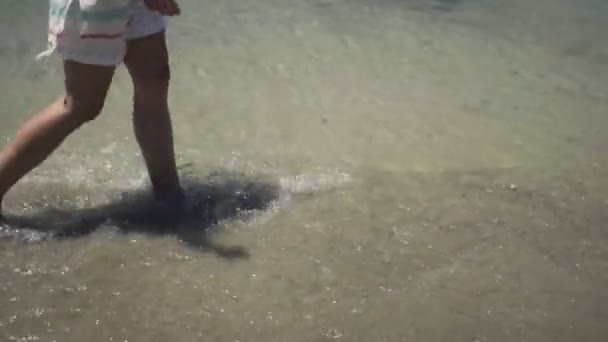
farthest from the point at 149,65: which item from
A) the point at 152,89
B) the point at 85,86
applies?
the point at 85,86

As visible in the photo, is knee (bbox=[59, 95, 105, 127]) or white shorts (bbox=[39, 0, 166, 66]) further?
knee (bbox=[59, 95, 105, 127])

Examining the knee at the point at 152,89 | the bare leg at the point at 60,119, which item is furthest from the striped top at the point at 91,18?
the knee at the point at 152,89

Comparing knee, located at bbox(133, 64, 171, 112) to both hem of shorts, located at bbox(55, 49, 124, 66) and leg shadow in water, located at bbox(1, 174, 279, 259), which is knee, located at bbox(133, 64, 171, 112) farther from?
leg shadow in water, located at bbox(1, 174, 279, 259)

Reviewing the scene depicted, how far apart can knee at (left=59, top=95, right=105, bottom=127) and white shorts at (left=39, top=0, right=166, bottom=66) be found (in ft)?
0.50

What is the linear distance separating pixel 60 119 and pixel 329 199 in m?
0.94

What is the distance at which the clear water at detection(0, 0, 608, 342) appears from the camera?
171 centimetres

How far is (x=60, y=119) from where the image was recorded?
182cm

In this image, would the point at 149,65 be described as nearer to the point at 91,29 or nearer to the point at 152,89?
the point at 152,89

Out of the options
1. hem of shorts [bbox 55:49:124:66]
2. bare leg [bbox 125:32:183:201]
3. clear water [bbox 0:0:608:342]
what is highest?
hem of shorts [bbox 55:49:124:66]

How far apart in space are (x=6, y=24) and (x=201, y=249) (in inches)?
98.3

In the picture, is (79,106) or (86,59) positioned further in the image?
(79,106)

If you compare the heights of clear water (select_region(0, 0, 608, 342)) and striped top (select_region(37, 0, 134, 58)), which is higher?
striped top (select_region(37, 0, 134, 58))

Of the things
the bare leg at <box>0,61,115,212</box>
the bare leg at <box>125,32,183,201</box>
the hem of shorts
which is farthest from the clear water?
the hem of shorts

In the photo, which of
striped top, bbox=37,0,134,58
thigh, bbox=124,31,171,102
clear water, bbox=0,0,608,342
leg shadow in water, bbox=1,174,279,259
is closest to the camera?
striped top, bbox=37,0,134,58
